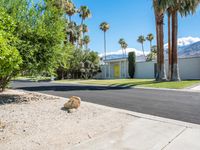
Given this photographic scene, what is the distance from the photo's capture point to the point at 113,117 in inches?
308

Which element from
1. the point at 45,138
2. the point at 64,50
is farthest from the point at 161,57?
the point at 45,138

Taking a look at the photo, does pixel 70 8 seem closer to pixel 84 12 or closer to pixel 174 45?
pixel 84 12

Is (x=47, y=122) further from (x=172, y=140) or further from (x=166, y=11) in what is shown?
(x=166, y=11)

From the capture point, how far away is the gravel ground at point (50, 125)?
18.0 ft

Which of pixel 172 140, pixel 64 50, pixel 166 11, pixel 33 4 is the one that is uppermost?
pixel 166 11

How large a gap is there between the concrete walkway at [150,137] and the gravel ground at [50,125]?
0.34 m

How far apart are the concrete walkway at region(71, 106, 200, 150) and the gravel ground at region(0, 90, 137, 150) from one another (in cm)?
34

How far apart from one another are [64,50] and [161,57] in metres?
16.6

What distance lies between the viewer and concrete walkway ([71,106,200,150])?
5.21 meters

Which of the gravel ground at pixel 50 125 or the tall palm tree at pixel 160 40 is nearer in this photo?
the gravel ground at pixel 50 125

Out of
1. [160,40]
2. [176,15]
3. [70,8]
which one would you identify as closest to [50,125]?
[160,40]

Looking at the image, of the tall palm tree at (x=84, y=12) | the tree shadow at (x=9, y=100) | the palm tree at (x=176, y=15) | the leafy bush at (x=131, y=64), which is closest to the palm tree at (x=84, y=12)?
the tall palm tree at (x=84, y=12)

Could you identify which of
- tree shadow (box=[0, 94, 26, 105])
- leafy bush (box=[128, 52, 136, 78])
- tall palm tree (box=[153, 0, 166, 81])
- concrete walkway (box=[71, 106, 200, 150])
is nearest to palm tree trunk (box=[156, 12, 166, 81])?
tall palm tree (box=[153, 0, 166, 81])

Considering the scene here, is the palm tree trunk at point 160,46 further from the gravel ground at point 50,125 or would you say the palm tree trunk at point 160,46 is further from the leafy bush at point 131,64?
the gravel ground at point 50,125
